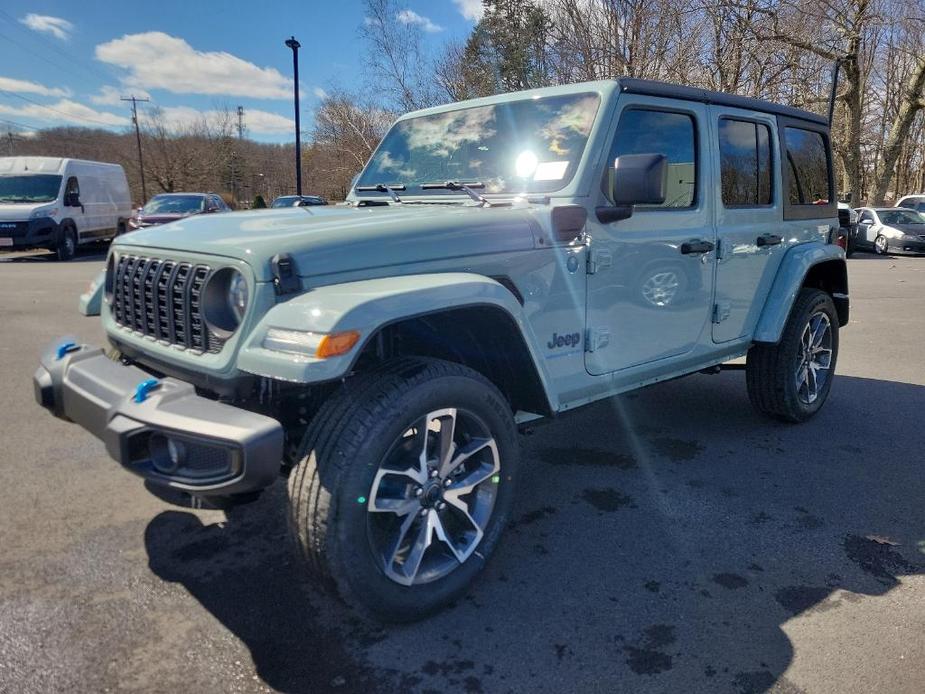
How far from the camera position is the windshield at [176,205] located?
17.4m

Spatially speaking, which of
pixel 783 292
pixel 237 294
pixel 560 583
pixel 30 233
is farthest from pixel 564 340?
pixel 30 233

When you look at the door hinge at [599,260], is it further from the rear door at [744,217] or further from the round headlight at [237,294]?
the round headlight at [237,294]

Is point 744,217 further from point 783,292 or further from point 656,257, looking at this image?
point 656,257

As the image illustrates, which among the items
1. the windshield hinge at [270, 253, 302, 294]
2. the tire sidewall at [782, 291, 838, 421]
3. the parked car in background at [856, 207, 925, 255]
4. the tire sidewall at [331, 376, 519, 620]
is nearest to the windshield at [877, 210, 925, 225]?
the parked car in background at [856, 207, 925, 255]

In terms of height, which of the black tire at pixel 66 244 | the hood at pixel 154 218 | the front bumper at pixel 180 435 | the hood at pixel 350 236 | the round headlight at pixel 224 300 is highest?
the hood at pixel 350 236

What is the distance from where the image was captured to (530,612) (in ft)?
8.75

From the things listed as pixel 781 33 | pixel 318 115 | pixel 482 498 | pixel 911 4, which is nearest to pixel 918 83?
pixel 911 4

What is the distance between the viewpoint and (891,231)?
65.2 feet

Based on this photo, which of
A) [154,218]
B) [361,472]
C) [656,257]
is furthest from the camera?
[154,218]

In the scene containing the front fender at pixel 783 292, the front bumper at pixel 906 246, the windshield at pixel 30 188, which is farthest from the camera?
the front bumper at pixel 906 246

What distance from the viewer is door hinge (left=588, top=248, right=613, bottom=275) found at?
3.15m

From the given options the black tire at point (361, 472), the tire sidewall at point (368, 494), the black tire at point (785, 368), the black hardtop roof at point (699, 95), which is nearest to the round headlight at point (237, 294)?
the black tire at point (361, 472)

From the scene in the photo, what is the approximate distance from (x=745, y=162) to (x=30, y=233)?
640 inches

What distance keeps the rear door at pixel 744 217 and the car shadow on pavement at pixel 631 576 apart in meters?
0.93
